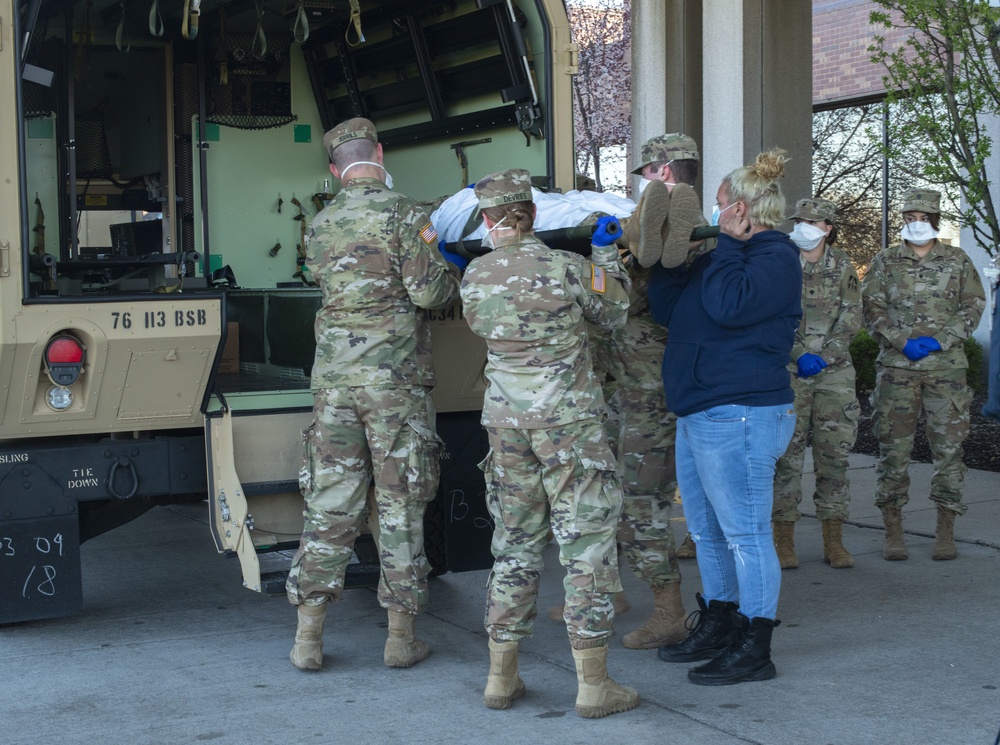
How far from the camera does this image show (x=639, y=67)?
444 inches

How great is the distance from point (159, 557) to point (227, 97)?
94.9 inches

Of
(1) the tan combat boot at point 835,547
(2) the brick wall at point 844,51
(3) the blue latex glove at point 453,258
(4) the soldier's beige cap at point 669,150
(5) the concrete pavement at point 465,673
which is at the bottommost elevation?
(5) the concrete pavement at point 465,673

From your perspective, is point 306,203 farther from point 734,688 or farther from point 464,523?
point 734,688

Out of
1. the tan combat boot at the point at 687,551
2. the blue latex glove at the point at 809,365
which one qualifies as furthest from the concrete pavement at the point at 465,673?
the blue latex glove at the point at 809,365

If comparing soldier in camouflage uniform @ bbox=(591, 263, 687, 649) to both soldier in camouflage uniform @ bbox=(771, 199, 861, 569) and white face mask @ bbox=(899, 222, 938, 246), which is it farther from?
white face mask @ bbox=(899, 222, 938, 246)

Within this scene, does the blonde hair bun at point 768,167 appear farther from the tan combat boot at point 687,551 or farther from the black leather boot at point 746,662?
the tan combat boot at point 687,551

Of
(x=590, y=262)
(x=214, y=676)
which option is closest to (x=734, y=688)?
(x=590, y=262)

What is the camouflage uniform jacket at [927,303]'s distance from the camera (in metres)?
6.18

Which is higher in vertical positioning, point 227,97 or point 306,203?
point 227,97

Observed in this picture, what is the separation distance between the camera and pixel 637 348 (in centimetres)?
471

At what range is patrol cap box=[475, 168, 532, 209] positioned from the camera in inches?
157

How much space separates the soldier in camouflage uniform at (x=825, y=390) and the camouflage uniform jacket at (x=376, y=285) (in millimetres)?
2229

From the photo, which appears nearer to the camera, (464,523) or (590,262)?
(590,262)

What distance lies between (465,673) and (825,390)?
8.14 ft
